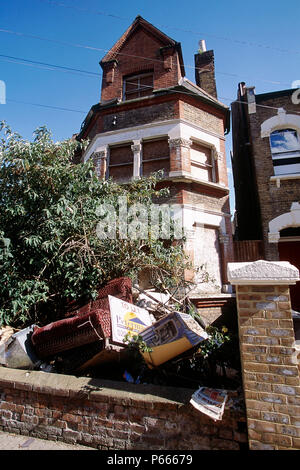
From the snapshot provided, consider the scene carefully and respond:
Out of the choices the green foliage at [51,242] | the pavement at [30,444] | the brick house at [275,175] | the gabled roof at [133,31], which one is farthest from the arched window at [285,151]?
the pavement at [30,444]

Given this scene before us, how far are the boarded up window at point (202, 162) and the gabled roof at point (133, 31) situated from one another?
410 centimetres

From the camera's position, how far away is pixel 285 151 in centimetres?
900

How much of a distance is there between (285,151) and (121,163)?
613 centimetres

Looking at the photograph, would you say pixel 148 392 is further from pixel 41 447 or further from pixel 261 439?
pixel 41 447

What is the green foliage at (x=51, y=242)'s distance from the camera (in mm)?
4191

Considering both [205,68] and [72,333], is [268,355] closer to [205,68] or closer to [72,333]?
[72,333]

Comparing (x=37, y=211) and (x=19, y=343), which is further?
(x=37, y=211)

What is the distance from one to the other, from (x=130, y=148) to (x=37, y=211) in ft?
17.8

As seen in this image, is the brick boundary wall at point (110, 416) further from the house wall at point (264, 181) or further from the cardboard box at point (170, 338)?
the house wall at point (264, 181)

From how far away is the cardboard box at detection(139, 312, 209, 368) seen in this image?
2859 millimetres

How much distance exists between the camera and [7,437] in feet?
9.95

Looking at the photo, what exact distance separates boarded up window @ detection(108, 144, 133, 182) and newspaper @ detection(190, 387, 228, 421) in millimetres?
7394

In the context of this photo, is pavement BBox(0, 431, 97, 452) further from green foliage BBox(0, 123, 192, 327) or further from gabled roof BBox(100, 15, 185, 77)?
gabled roof BBox(100, 15, 185, 77)

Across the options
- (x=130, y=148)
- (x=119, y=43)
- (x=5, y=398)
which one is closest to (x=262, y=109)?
(x=130, y=148)
